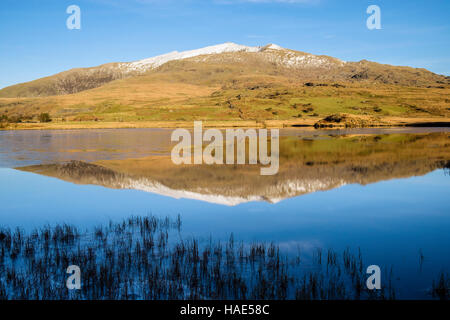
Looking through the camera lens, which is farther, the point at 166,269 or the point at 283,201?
the point at 283,201

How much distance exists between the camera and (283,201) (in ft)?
62.1

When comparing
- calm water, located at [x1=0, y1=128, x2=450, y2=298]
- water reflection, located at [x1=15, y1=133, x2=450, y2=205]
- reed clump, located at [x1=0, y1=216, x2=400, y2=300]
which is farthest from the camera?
water reflection, located at [x1=15, y1=133, x2=450, y2=205]

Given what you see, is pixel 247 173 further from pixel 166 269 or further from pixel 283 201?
pixel 166 269

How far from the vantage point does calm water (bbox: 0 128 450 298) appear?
42.2 feet

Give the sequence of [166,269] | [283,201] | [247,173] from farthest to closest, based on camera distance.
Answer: [247,173] < [283,201] < [166,269]

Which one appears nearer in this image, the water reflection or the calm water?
the calm water

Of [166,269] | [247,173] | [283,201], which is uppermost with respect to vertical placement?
[247,173]

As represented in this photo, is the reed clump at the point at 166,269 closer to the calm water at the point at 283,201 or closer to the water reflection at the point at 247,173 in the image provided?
the calm water at the point at 283,201

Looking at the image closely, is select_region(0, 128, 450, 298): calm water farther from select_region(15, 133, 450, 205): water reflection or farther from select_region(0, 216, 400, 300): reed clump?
select_region(0, 216, 400, 300): reed clump

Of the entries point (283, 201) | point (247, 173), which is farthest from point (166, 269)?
point (247, 173)

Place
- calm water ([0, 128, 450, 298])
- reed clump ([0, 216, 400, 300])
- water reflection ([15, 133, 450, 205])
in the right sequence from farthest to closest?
water reflection ([15, 133, 450, 205]), calm water ([0, 128, 450, 298]), reed clump ([0, 216, 400, 300])

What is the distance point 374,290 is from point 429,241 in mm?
4642

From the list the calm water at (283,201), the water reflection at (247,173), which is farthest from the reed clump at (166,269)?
the water reflection at (247,173)

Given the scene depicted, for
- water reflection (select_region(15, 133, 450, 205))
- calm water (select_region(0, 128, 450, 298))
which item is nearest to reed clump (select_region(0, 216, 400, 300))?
calm water (select_region(0, 128, 450, 298))
